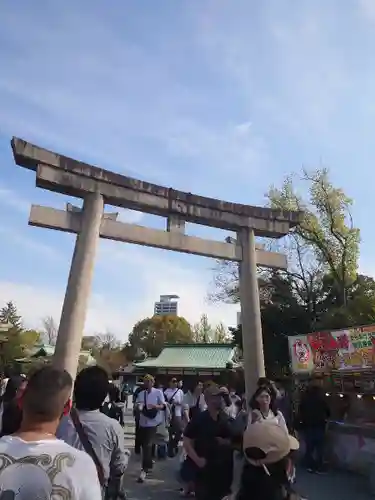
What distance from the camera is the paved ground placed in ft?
22.1

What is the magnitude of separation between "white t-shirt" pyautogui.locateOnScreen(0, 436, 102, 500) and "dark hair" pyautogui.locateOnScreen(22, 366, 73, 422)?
0.17 meters

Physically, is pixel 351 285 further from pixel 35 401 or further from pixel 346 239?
pixel 35 401

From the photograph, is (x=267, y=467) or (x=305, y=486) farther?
(x=305, y=486)

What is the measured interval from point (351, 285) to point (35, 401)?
23320mm

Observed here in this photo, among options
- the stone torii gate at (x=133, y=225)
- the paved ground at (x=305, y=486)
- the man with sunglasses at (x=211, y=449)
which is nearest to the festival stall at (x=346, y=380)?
the paved ground at (x=305, y=486)

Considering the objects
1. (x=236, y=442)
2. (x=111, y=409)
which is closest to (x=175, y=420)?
(x=111, y=409)

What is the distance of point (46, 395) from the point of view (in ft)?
6.74

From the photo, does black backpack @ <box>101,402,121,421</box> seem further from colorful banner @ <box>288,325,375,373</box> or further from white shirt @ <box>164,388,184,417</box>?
colorful banner @ <box>288,325,375,373</box>

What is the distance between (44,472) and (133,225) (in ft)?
26.7

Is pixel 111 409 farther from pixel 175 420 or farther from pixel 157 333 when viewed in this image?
pixel 157 333

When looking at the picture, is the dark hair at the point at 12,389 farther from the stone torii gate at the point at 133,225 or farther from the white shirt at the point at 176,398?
the white shirt at the point at 176,398

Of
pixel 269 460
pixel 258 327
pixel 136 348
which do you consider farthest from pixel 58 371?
pixel 136 348

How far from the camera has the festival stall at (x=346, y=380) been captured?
337 inches

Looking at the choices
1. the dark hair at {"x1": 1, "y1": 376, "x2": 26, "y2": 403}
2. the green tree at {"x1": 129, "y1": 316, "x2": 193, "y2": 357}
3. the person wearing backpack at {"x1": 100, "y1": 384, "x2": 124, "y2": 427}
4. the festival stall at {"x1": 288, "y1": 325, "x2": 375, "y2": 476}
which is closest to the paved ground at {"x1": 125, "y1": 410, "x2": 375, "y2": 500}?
the festival stall at {"x1": 288, "y1": 325, "x2": 375, "y2": 476}
